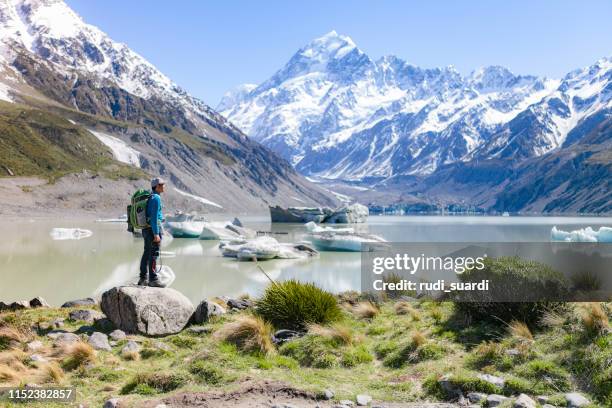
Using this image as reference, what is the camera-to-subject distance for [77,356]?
9688mm

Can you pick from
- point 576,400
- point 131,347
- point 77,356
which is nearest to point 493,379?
point 576,400

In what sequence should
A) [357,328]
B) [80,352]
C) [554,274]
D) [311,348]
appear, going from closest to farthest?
[80,352] < [311,348] < [554,274] < [357,328]

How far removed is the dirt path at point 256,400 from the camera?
304 inches

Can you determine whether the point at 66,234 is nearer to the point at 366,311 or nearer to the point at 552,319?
the point at 366,311

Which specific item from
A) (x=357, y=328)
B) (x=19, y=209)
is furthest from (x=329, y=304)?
(x=19, y=209)

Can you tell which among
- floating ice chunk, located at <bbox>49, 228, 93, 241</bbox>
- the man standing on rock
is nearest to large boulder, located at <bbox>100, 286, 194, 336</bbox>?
the man standing on rock

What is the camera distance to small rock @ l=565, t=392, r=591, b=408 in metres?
7.32

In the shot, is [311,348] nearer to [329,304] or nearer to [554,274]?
[329,304]

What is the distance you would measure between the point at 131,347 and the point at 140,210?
12.4 feet

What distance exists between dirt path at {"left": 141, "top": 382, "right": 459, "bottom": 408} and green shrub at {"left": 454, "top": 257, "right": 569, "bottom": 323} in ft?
13.4

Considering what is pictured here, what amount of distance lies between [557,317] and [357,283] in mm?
17038

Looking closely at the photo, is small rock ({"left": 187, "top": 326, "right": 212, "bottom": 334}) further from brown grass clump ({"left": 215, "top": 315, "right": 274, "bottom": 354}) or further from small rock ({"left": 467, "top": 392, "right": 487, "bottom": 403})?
small rock ({"left": 467, "top": 392, "right": 487, "bottom": 403})

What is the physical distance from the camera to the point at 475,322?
38.1 feet

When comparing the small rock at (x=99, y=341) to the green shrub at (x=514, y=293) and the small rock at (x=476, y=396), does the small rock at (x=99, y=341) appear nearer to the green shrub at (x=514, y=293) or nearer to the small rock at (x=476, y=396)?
the small rock at (x=476, y=396)
